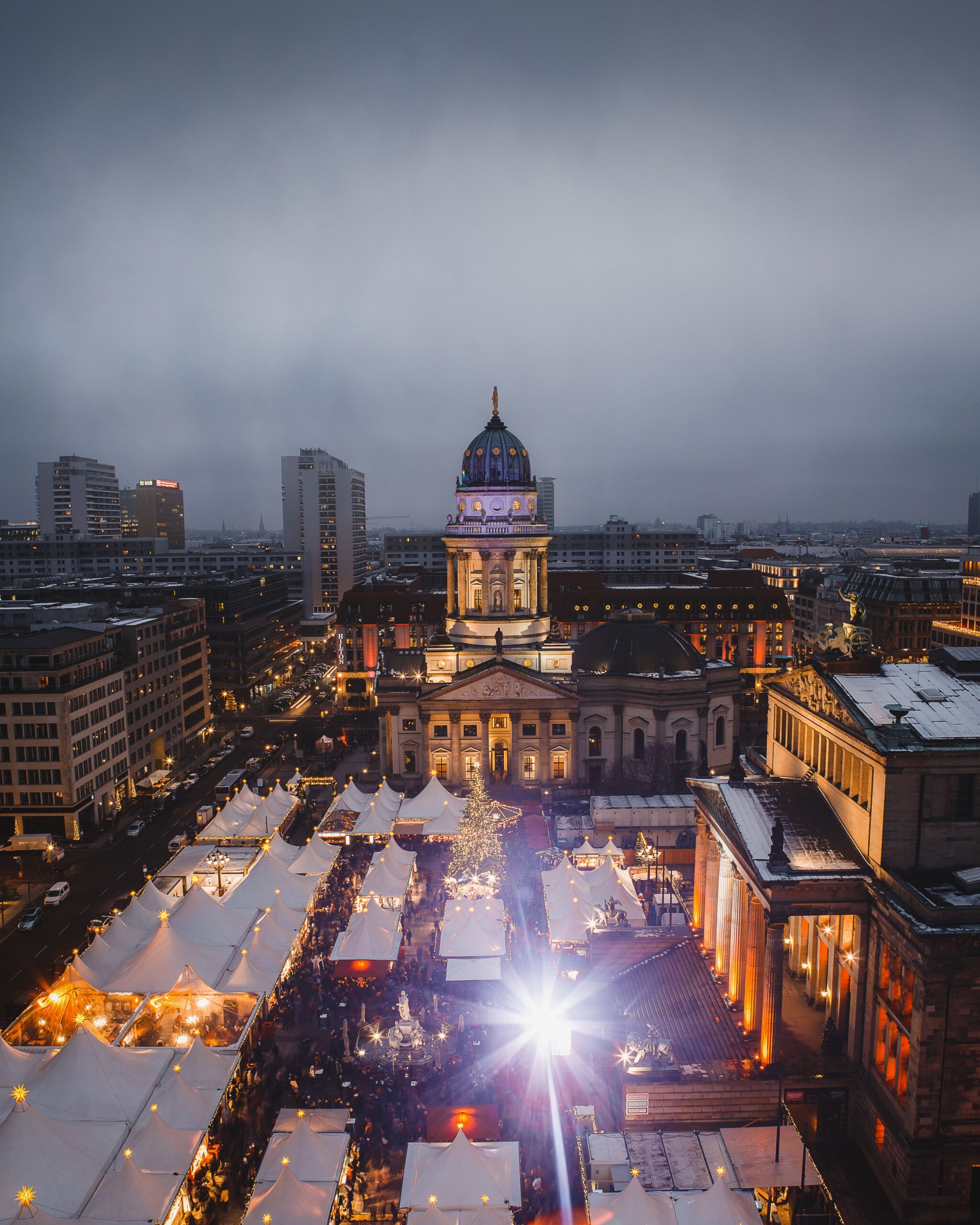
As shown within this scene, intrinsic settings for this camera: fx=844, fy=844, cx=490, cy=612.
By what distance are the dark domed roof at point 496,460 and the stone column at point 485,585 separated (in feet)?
26.7

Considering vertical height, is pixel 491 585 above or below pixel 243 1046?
above

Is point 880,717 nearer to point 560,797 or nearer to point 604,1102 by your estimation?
point 604,1102

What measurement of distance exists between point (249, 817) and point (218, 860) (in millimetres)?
5923

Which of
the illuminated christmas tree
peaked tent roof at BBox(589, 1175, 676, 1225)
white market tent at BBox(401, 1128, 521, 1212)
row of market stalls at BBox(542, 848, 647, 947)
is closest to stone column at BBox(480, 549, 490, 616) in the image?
the illuminated christmas tree

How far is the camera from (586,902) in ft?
157

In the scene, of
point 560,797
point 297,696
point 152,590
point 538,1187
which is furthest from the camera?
point 297,696

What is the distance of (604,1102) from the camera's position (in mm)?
34219

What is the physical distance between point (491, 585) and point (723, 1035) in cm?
5616

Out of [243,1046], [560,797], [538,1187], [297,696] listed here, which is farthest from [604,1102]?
[297,696]

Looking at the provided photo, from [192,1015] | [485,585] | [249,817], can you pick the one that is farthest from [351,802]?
[485,585]

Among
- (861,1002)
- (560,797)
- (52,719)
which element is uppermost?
(52,719)

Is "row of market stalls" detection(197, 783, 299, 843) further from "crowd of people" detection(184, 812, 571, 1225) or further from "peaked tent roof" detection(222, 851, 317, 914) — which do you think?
"crowd of people" detection(184, 812, 571, 1225)

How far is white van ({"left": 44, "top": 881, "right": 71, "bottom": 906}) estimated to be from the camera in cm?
5362

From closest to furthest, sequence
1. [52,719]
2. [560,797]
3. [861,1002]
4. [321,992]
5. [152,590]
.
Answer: [861,1002] < [321,992] < [52,719] < [560,797] < [152,590]
